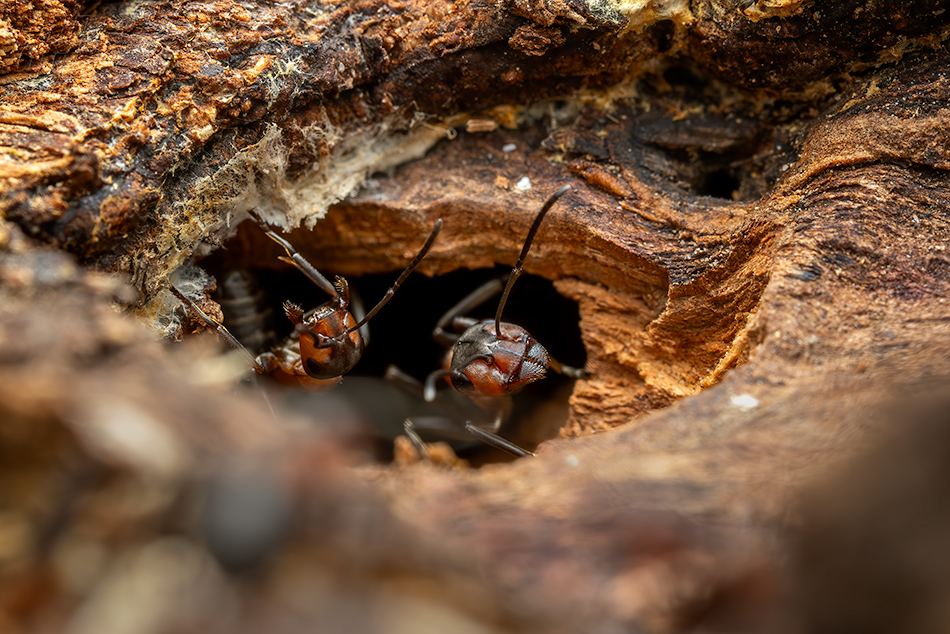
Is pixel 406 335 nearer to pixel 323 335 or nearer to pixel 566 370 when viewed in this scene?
pixel 323 335

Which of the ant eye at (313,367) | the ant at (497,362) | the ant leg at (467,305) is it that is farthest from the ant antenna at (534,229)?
the ant eye at (313,367)

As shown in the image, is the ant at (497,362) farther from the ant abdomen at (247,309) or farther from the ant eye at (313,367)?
the ant abdomen at (247,309)

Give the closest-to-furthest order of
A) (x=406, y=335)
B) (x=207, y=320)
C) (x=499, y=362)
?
(x=207, y=320) < (x=499, y=362) < (x=406, y=335)

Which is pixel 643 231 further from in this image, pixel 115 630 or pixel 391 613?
Result: pixel 115 630

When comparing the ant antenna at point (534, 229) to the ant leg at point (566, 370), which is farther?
the ant leg at point (566, 370)

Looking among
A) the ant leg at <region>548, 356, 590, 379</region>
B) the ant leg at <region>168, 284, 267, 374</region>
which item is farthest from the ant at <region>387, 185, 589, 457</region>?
the ant leg at <region>168, 284, 267, 374</region>

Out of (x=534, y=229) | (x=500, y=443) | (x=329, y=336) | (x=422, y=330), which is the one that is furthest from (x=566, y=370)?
(x=329, y=336)
